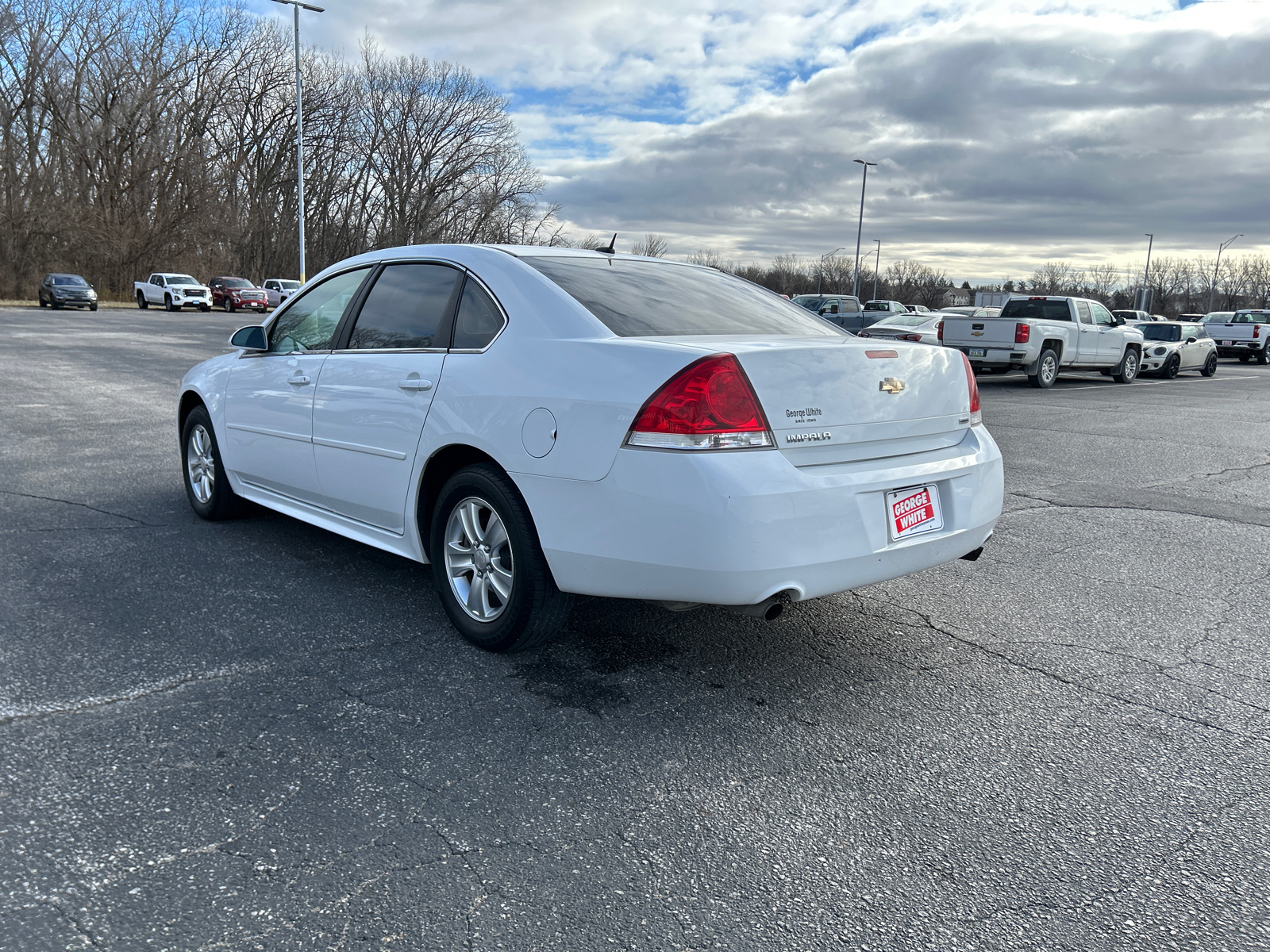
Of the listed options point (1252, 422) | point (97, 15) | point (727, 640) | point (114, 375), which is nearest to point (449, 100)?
point (97, 15)

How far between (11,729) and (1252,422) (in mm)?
14788

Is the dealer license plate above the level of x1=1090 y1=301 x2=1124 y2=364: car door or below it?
below

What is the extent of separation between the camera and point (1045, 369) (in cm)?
1905

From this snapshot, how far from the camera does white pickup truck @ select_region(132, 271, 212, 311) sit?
44375 millimetres

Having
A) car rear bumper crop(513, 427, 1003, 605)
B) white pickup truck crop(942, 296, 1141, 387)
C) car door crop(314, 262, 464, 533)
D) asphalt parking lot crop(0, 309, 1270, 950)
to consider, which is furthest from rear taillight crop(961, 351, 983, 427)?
white pickup truck crop(942, 296, 1141, 387)

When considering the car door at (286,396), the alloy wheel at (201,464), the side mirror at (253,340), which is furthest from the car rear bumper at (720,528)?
the alloy wheel at (201,464)

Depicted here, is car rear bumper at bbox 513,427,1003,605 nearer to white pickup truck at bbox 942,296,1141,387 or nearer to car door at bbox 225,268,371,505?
car door at bbox 225,268,371,505

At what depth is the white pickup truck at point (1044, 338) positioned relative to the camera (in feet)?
60.3

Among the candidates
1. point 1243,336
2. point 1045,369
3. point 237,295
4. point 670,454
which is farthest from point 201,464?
point 237,295

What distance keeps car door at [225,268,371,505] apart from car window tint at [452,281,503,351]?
100 centimetres

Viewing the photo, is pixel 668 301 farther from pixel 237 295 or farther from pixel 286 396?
pixel 237 295

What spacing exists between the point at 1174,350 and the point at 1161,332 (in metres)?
1.12

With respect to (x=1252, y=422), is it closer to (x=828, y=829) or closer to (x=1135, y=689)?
(x=1135, y=689)

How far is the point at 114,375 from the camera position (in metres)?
14.8
